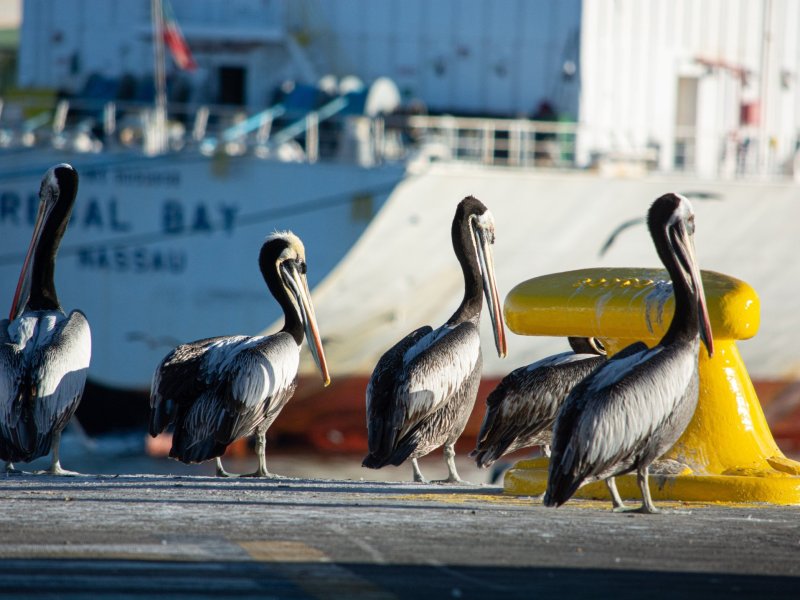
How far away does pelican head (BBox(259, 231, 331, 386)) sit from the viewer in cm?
998

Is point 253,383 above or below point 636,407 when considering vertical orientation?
below

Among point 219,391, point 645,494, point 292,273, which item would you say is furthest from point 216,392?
point 645,494

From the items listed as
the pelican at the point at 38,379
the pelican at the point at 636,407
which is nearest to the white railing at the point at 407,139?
the pelican at the point at 38,379

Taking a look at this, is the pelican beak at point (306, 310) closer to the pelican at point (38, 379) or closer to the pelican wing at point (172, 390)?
the pelican wing at point (172, 390)

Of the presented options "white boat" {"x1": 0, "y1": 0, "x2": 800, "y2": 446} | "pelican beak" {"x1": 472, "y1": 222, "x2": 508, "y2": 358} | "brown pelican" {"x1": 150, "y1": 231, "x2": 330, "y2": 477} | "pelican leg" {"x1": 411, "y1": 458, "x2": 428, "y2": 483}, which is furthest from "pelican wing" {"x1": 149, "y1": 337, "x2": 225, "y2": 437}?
"white boat" {"x1": 0, "y1": 0, "x2": 800, "y2": 446}

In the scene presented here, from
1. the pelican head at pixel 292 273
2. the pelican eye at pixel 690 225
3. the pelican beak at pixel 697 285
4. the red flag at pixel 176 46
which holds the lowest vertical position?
the pelican head at pixel 292 273

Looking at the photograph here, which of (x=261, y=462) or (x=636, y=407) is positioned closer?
(x=636, y=407)

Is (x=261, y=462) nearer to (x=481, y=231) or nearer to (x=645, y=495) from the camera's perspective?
(x=481, y=231)

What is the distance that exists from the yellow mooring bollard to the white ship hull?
1182cm

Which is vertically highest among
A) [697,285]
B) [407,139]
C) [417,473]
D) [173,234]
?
[697,285]

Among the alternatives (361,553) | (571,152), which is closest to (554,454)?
(361,553)

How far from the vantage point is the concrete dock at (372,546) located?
5.53 m

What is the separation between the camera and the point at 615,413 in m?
6.93

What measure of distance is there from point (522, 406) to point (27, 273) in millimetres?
3762
